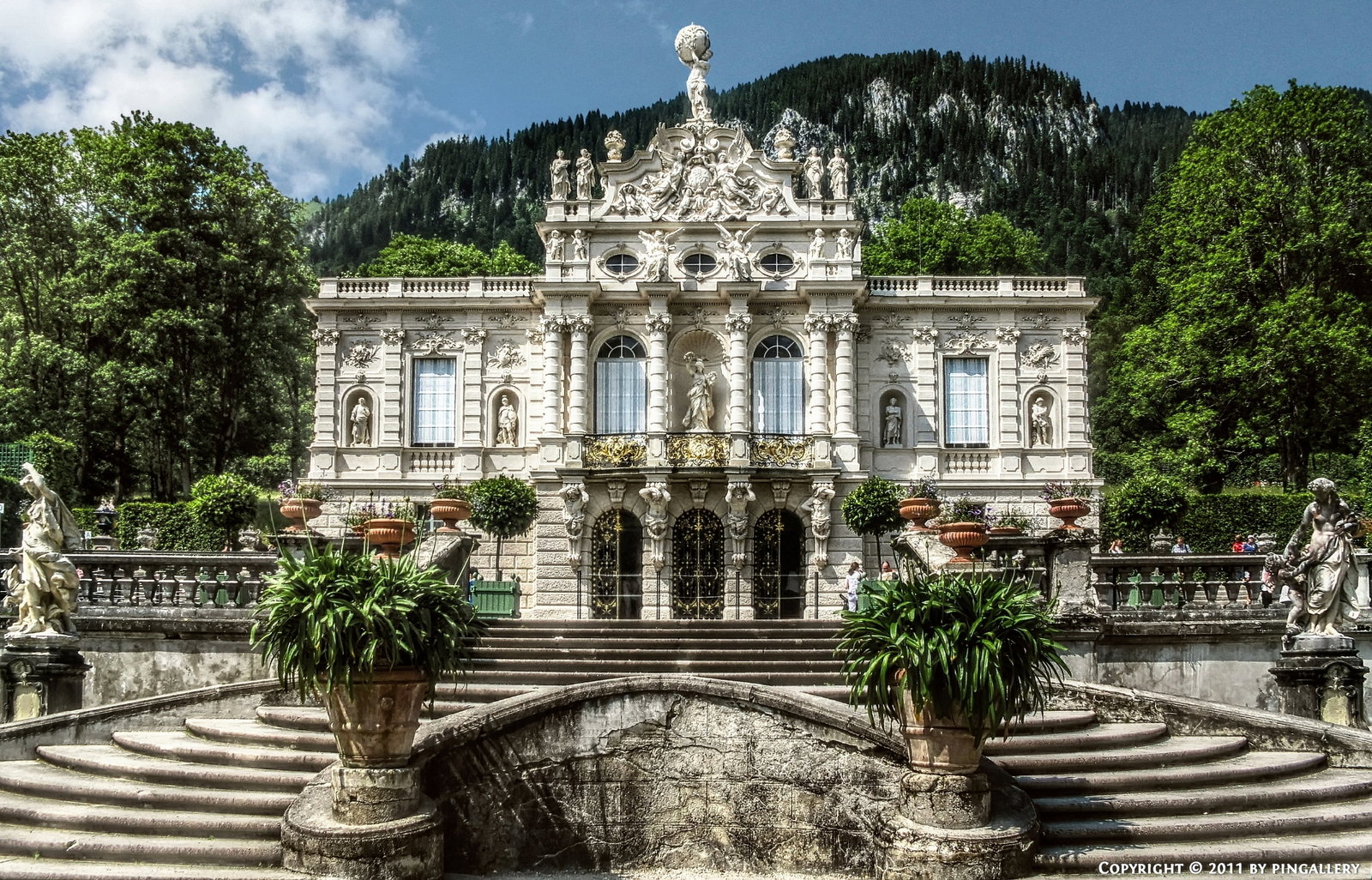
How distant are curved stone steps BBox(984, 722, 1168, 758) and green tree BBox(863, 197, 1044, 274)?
107 ft

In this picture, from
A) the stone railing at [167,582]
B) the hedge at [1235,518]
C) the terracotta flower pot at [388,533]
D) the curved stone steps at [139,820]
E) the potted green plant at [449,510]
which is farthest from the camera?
the hedge at [1235,518]

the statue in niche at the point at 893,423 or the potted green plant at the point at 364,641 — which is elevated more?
the statue in niche at the point at 893,423

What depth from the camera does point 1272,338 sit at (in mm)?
29359

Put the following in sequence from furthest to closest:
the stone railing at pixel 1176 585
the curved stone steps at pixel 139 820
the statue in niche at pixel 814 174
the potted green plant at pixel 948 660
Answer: the statue in niche at pixel 814 174 → the stone railing at pixel 1176 585 → the curved stone steps at pixel 139 820 → the potted green plant at pixel 948 660

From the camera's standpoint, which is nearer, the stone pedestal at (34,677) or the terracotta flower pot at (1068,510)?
the stone pedestal at (34,677)

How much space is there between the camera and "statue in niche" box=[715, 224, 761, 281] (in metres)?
29.5

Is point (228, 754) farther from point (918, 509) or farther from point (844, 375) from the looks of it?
point (844, 375)

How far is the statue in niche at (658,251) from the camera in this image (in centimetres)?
2945

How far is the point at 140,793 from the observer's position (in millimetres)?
10172

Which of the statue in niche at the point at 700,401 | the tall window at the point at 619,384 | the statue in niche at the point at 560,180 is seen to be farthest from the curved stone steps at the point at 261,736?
the statue in niche at the point at 560,180

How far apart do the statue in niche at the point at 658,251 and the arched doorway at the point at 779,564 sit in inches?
264

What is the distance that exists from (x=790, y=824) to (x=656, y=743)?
53.5 inches

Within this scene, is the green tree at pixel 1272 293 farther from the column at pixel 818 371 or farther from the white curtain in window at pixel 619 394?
the white curtain in window at pixel 619 394

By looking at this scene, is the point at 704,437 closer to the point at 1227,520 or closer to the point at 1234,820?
the point at 1227,520
